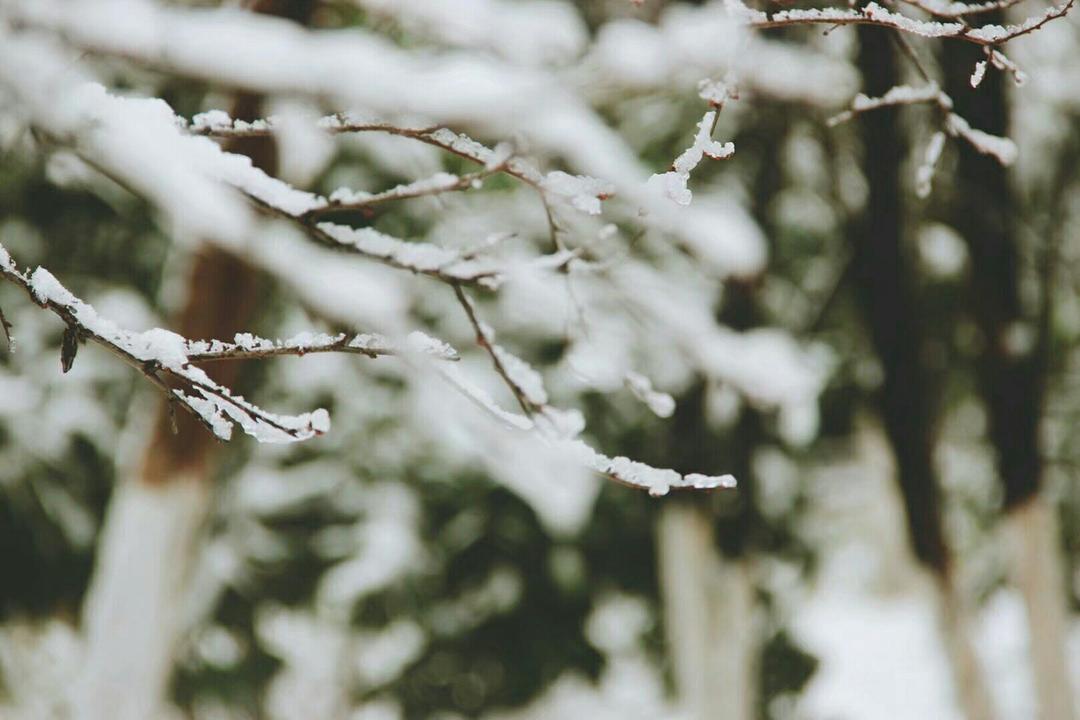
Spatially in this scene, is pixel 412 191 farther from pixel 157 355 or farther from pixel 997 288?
pixel 997 288

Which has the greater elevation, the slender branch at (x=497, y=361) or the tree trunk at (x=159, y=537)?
the tree trunk at (x=159, y=537)

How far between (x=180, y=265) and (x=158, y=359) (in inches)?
148

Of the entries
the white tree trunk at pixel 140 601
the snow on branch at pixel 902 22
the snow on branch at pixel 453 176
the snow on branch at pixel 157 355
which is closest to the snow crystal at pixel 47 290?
the snow on branch at pixel 157 355

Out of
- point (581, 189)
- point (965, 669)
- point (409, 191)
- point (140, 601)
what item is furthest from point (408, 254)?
point (965, 669)

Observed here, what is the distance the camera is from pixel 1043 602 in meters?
3.90

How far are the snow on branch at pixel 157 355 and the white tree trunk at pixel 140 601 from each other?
2535 millimetres

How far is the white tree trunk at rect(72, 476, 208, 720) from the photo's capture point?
326 centimetres

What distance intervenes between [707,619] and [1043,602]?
1504mm

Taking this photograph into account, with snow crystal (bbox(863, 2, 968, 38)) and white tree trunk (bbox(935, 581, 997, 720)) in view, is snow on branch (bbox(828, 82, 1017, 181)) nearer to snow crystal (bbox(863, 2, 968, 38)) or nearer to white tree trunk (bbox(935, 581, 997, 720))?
snow crystal (bbox(863, 2, 968, 38))

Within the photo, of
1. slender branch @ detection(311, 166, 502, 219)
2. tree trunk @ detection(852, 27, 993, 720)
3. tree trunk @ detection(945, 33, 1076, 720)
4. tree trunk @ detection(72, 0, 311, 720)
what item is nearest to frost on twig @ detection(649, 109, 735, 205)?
slender branch @ detection(311, 166, 502, 219)

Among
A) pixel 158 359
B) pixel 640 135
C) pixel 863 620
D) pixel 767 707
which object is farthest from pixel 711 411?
pixel 158 359

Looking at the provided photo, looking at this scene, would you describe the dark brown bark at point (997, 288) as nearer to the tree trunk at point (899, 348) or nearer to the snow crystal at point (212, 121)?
the tree trunk at point (899, 348)

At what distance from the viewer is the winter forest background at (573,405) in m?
3.30

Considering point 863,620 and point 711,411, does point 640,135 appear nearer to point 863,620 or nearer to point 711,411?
point 711,411
